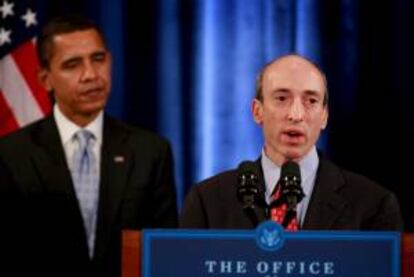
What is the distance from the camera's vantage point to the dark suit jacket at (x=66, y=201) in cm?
276

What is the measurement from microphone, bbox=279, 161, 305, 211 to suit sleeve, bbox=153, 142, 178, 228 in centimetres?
131

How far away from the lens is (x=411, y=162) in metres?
3.46

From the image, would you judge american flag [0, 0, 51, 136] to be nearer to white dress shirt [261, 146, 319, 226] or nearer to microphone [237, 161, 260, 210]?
white dress shirt [261, 146, 319, 226]

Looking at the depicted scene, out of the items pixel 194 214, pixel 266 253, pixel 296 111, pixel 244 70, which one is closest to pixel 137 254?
pixel 266 253

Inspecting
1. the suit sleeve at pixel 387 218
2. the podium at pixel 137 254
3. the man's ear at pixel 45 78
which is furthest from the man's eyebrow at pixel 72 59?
the podium at pixel 137 254

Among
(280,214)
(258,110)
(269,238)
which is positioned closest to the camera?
(269,238)

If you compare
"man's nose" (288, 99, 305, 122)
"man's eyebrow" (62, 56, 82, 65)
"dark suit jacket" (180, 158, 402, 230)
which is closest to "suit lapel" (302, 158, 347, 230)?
"dark suit jacket" (180, 158, 402, 230)

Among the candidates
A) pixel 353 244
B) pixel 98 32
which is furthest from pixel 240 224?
pixel 98 32

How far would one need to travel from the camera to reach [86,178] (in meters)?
2.86

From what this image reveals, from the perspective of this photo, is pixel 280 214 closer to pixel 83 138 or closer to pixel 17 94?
pixel 83 138

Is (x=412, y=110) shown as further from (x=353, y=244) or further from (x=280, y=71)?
Answer: (x=353, y=244)

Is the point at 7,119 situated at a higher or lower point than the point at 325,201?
higher

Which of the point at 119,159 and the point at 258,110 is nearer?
the point at 258,110

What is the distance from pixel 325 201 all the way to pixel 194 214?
29cm
